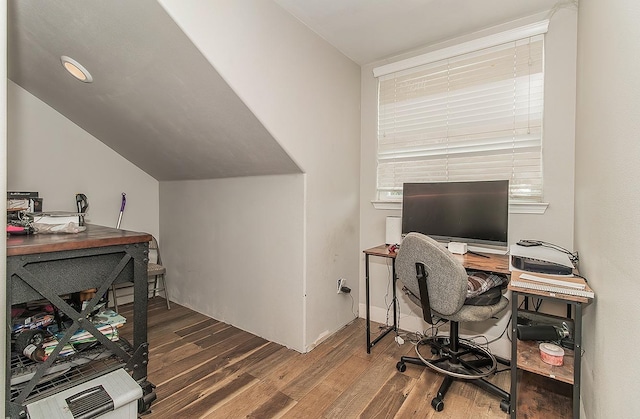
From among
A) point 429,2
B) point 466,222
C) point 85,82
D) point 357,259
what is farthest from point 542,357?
point 85,82

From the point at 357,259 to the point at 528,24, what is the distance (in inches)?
87.8

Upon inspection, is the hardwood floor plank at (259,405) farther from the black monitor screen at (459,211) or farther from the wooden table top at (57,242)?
the black monitor screen at (459,211)

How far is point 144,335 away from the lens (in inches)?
65.7

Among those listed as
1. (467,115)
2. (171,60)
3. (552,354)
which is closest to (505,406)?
(552,354)

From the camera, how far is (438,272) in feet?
5.48

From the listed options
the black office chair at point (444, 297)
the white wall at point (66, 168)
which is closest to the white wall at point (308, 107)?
the black office chair at point (444, 297)

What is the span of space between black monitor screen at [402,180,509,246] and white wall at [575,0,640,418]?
1.49ft

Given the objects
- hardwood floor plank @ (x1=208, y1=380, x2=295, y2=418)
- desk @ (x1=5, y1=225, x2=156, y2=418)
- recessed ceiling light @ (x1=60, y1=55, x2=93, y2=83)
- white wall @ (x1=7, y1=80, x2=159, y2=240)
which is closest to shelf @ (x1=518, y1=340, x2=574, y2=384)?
hardwood floor plank @ (x1=208, y1=380, x2=295, y2=418)

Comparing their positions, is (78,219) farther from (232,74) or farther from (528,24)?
(528,24)

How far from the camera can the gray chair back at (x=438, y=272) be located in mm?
1619

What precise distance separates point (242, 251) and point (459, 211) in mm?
1784

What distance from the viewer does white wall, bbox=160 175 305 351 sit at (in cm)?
232

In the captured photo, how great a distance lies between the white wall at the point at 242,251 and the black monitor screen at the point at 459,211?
0.89m

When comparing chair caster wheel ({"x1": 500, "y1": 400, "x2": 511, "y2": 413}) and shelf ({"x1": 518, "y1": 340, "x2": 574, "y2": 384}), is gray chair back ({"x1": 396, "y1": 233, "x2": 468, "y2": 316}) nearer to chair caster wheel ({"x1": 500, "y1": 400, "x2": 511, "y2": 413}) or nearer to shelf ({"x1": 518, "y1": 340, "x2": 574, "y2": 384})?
shelf ({"x1": 518, "y1": 340, "x2": 574, "y2": 384})
